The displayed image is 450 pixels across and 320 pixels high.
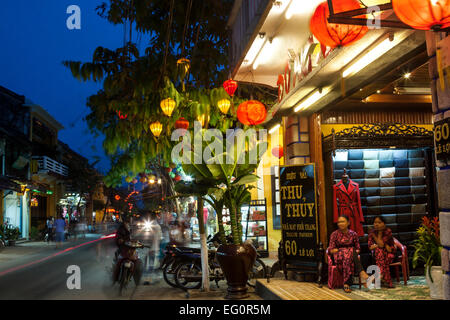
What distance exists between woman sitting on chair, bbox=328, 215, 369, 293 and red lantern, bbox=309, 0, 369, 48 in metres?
3.77

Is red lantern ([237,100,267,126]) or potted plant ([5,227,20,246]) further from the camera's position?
potted plant ([5,227,20,246])

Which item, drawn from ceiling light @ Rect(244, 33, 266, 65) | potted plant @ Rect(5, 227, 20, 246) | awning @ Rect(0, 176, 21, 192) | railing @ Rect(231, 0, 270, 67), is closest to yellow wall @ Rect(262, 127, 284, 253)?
railing @ Rect(231, 0, 270, 67)

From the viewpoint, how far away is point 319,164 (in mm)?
9383

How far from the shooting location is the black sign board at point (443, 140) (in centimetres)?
452

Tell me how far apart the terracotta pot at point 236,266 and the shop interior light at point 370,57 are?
383 cm

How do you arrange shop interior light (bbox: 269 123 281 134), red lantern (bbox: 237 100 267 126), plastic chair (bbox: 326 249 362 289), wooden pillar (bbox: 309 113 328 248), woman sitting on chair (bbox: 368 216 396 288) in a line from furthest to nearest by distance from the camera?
shop interior light (bbox: 269 123 281 134), wooden pillar (bbox: 309 113 328 248), red lantern (bbox: 237 100 267 126), woman sitting on chair (bbox: 368 216 396 288), plastic chair (bbox: 326 249 362 289)

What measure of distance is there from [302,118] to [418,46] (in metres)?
4.11

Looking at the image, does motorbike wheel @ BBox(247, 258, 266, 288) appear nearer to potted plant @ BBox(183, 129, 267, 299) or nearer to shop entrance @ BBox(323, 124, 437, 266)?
potted plant @ BBox(183, 129, 267, 299)

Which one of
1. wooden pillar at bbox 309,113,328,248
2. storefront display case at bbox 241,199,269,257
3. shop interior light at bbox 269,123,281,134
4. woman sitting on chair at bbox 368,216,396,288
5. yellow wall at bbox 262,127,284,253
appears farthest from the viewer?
yellow wall at bbox 262,127,284,253

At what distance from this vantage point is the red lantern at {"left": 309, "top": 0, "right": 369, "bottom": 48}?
15.4 feet

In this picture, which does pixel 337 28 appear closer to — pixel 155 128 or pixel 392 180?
pixel 155 128
